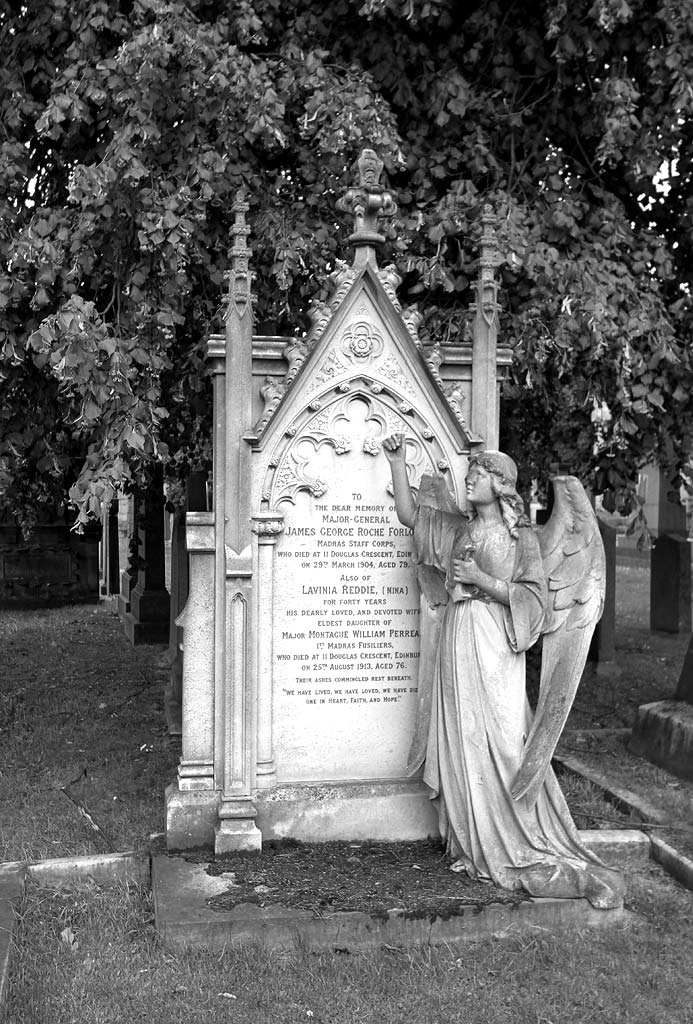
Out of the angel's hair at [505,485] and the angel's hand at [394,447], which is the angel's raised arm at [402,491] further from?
the angel's hair at [505,485]

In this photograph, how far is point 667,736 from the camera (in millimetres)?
7113

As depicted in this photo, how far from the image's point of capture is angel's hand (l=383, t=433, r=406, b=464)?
5293 millimetres

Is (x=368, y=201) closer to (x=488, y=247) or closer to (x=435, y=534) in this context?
(x=488, y=247)

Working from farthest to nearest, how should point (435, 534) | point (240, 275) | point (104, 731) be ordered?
point (104, 731), point (240, 275), point (435, 534)

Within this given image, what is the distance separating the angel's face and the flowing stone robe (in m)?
0.17

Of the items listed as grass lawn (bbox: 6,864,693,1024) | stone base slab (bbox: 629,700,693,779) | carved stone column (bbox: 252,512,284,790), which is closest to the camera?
grass lawn (bbox: 6,864,693,1024)

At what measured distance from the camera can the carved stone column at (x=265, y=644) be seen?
5305mm

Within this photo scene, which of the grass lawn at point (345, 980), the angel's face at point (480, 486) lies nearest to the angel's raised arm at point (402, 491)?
the angel's face at point (480, 486)

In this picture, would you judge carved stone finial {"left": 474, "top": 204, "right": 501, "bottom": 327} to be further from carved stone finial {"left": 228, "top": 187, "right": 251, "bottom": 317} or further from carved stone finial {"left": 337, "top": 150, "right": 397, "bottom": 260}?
carved stone finial {"left": 228, "top": 187, "right": 251, "bottom": 317}

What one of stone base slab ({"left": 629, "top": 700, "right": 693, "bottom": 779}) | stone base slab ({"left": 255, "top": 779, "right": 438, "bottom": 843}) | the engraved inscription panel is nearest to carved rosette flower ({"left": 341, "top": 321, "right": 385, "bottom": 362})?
the engraved inscription panel

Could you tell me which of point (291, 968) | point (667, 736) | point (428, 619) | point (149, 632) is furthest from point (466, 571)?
point (149, 632)

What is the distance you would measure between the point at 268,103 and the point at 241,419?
87.6 inches

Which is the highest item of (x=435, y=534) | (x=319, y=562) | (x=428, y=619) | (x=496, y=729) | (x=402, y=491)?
(x=402, y=491)

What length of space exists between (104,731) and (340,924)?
440 cm
